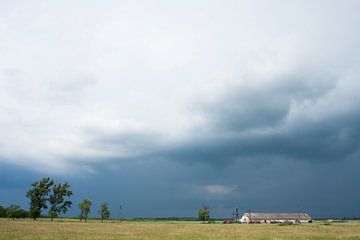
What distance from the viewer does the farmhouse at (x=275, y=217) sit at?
18200 cm

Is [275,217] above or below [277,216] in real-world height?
below

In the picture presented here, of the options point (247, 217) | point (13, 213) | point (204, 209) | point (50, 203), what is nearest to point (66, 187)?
point (50, 203)

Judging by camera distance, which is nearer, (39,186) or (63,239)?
(63,239)

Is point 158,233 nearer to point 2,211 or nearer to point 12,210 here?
point 12,210

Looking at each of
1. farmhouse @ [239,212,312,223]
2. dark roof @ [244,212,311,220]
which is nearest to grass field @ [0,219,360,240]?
farmhouse @ [239,212,312,223]

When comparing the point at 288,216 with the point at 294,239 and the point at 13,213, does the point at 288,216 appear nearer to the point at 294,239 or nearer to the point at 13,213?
the point at 13,213

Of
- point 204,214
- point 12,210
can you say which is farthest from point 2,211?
point 204,214

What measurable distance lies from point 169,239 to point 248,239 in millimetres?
8243

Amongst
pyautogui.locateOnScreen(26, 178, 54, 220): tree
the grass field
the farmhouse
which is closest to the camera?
the grass field

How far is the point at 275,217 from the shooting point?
7303 inches

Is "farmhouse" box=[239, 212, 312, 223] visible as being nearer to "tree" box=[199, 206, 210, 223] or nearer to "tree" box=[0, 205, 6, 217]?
"tree" box=[199, 206, 210, 223]

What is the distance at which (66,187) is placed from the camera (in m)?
131

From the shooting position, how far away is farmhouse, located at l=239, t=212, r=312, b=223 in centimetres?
18200

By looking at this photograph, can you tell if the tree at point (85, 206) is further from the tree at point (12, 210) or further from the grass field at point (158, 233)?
the grass field at point (158, 233)
